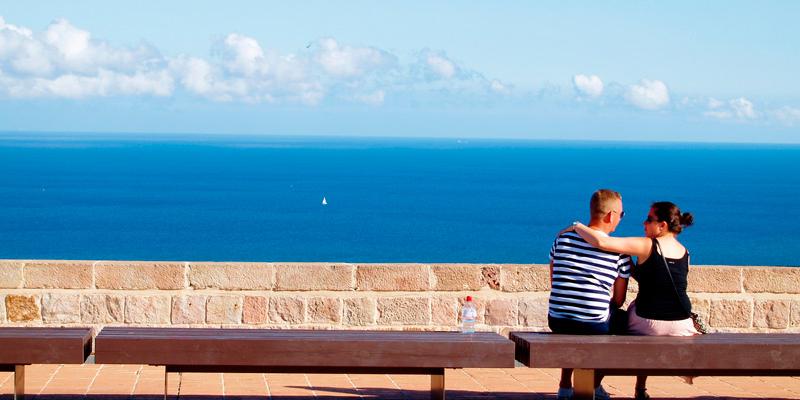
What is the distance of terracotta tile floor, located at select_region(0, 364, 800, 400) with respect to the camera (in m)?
5.69

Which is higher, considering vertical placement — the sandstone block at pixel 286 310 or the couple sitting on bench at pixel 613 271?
the couple sitting on bench at pixel 613 271

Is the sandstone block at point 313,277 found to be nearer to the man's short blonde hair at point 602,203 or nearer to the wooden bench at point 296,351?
the wooden bench at point 296,351

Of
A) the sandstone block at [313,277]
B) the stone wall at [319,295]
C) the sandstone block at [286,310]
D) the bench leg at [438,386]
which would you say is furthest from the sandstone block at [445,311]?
the bench leg at [438,386]

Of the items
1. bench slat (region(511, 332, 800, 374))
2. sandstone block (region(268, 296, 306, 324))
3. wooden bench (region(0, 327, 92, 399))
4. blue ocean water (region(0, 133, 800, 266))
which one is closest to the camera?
wooden bench (region(0, 327, 92, 399))

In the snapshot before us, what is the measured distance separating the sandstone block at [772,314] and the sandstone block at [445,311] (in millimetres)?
1854

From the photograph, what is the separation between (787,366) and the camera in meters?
5.00

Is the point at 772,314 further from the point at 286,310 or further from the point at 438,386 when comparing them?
the point at 286,310

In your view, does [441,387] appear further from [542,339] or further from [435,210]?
[435,210]

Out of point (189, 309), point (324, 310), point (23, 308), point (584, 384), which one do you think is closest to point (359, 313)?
point (324, 310)

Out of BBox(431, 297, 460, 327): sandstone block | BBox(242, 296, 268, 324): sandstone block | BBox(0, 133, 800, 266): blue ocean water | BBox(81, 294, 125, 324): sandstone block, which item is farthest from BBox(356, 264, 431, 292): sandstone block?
BBox(0, 133, 800, 266): blue ocean water

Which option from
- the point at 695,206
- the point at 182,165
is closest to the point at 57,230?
the point at 695,206

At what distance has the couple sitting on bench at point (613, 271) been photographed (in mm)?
4977

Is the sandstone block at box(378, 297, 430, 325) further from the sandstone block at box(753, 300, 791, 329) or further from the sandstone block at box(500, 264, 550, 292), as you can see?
the sandstone block at box(753, 300, 791, 329)

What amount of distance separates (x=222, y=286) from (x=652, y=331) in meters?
2.78
